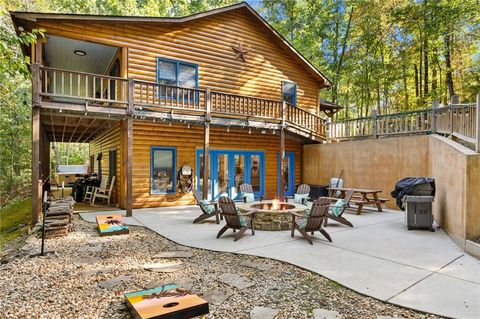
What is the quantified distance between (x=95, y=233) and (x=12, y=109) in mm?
15956

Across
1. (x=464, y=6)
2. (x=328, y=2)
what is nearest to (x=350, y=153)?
(x=464, y=6)

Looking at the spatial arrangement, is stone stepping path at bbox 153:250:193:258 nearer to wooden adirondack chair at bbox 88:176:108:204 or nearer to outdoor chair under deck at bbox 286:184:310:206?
outdoor chair under deck at bbox 286:184:310:206

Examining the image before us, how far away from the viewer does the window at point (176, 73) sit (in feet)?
36.3

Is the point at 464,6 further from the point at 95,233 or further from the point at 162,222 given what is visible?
the point at 95,233

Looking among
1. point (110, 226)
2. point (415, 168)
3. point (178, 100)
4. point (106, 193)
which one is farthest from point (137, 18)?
point (415, 168)

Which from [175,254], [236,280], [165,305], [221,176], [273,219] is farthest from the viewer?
[221,176]

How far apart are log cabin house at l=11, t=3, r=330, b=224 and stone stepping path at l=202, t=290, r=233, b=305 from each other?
A: 605cm

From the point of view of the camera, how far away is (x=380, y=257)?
5082mm

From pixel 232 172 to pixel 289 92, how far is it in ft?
17.3

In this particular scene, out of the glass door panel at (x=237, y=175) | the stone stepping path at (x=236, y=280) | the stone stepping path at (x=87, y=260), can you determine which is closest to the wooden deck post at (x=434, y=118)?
the glass door panel at (x=237, y=175)

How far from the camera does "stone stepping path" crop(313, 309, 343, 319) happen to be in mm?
3080

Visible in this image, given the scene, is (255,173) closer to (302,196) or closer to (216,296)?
(302,196)

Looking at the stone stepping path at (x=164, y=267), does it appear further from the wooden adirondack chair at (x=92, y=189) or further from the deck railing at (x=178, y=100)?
the wooden adirondack chair at (x=92, y=189)

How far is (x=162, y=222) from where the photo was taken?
8.22m
